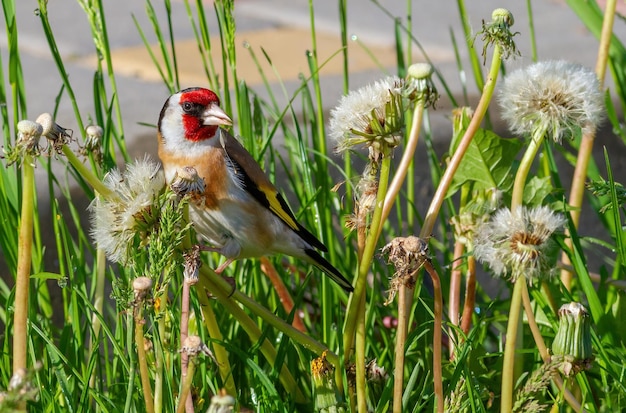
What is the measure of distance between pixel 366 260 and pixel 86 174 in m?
0.50

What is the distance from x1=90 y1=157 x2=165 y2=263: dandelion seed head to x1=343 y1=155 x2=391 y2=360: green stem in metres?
0.37

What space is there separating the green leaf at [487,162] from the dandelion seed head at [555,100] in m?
0.25

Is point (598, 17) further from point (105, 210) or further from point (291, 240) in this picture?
point (105, 210)

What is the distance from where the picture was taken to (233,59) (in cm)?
230

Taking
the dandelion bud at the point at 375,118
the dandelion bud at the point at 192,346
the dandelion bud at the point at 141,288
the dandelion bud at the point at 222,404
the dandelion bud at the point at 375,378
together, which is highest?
the dandelion bud at the point at 375,118

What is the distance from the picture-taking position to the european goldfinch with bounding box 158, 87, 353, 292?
2562 mm

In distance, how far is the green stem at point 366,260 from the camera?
1749 mm

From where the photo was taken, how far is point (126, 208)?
5.65 feet

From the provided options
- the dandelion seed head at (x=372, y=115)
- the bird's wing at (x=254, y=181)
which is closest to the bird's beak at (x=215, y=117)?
the bird's wing at (x=254, y=181)

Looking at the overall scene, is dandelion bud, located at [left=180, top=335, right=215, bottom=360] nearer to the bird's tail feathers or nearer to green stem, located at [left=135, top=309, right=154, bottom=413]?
green stem, located at [left=135, top=309, right=154, bottom=413]

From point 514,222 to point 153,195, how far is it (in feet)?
2.07

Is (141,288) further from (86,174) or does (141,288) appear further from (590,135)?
(590,135)

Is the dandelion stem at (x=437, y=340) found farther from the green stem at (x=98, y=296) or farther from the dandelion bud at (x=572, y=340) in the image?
the green stem at (x=98, y=296)

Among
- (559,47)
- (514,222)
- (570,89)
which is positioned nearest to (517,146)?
(570,89)
